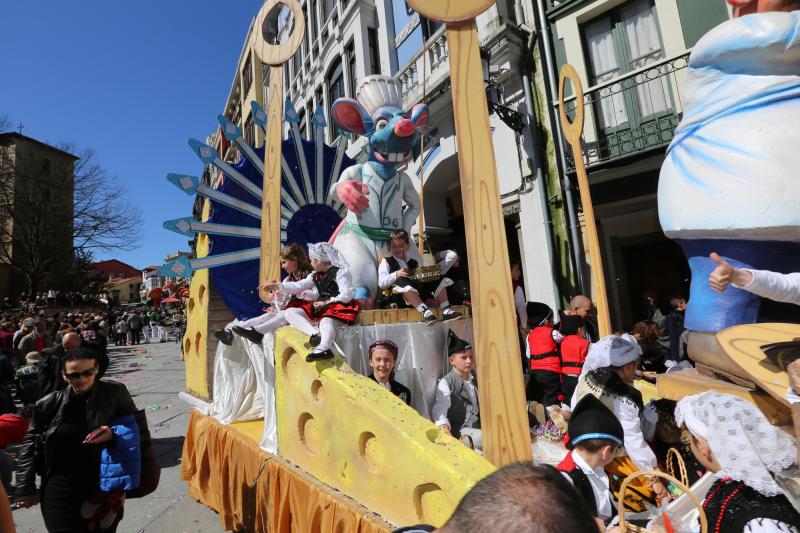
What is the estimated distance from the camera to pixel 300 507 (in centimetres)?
241

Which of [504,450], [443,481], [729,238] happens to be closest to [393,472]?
[443,481]

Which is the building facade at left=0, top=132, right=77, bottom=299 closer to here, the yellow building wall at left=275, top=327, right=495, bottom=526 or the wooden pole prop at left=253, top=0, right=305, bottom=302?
the wooden pole prop at left=253, top=0, right=305, bottom=302

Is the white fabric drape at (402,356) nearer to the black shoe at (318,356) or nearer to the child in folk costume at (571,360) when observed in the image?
the black shoe at (318,356)

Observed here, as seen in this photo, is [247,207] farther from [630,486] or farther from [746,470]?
[746,470]

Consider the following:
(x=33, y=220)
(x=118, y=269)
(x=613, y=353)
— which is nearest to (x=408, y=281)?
(x=613, y=353)

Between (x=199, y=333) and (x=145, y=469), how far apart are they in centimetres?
218

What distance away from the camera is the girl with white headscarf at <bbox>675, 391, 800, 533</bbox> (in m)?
1.21

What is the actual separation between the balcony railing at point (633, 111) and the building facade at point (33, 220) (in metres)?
27.1

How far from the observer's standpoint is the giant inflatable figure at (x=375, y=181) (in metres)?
3.58

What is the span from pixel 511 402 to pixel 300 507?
1.47 meters

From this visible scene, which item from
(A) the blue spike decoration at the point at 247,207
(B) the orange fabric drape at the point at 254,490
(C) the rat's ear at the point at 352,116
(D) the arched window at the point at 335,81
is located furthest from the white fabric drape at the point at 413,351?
(D) the arched window at the point at 335,81

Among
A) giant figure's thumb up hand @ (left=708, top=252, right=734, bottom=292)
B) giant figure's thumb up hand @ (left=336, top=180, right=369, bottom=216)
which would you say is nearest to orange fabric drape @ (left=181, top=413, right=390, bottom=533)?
giant figure's thumb up hand @ (left=708, top=252, right=734, bottom=292)

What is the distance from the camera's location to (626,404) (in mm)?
2271

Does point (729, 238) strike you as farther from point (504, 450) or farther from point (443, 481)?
point (443, 481)
